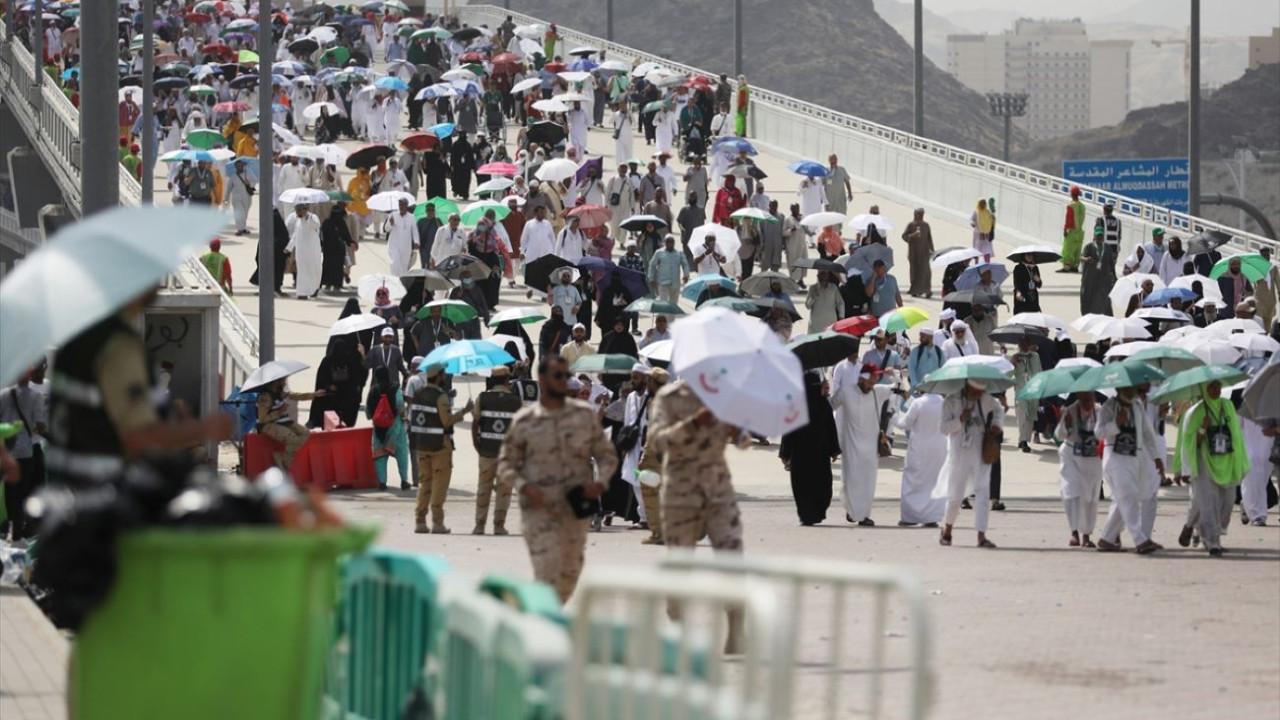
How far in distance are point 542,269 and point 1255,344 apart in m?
8.92

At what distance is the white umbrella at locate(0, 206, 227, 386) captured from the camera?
5367 mm

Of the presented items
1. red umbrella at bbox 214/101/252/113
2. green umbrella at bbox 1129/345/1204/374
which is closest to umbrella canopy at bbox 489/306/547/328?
green umbrella at bbox 1129/345/1204/374

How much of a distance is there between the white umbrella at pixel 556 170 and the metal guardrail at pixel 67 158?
5.72 m

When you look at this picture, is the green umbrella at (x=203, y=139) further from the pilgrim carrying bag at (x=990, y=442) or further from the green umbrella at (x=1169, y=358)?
the pilgrim carrying bag at (x=990, y=442)

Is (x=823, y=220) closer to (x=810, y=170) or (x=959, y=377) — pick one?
(x=810, y=170)

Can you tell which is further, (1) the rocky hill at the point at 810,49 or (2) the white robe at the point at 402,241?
(1) the rocky hill at the point at 810,49

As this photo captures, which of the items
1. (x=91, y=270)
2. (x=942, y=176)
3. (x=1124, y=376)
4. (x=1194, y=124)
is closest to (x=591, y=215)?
(x=1194, y=124)

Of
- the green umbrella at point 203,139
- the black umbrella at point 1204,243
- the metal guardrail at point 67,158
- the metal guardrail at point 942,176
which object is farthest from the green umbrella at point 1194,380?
the green umbrella at point 203,139

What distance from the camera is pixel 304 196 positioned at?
100 ft

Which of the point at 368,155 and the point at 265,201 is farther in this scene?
the point at 368,155

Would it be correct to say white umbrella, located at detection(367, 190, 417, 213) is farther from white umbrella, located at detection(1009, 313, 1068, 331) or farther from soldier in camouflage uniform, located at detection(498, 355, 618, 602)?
soldier in camouflage uniform, located at detection(498, 355, 618, 602)

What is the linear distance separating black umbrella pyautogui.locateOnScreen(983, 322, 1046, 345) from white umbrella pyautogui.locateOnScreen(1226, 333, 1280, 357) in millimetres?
2350

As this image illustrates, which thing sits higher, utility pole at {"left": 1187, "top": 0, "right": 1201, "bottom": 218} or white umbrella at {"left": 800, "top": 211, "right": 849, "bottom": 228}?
utility pole at {"left": 1187, "top": 0, "right": 1201, "bottom": 218}

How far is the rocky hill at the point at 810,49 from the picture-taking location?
139375 mm
